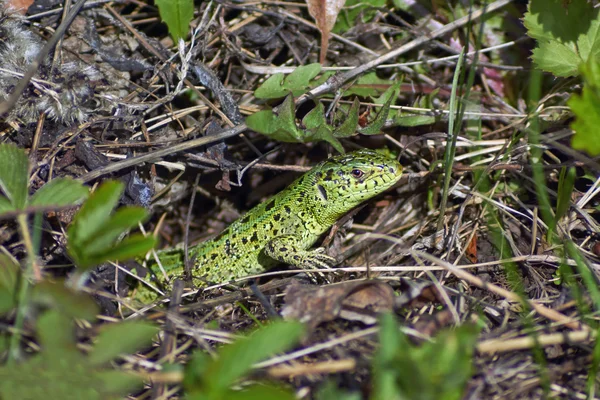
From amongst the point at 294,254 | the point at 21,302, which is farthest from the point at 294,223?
the point at 21,302

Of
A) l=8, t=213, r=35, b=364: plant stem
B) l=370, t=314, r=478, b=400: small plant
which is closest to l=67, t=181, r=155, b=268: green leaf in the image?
l=8, t=213, r=35, b=364: plant stem

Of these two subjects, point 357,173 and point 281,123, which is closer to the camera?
point 281,123

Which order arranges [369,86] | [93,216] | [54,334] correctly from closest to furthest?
1. [54,334]
2. [93,216]
3. [369,86]

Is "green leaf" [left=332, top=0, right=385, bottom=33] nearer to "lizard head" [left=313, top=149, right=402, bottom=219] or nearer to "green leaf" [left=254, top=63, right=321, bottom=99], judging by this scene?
"green leaf" [left=254, top=63, right=321, bottom=99]

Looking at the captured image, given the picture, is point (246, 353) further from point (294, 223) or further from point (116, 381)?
point (294, 223)

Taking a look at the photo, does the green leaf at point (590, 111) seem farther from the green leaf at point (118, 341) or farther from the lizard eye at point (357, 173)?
the green leaf at point (118, 341)

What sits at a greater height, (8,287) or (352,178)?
(8,287)
